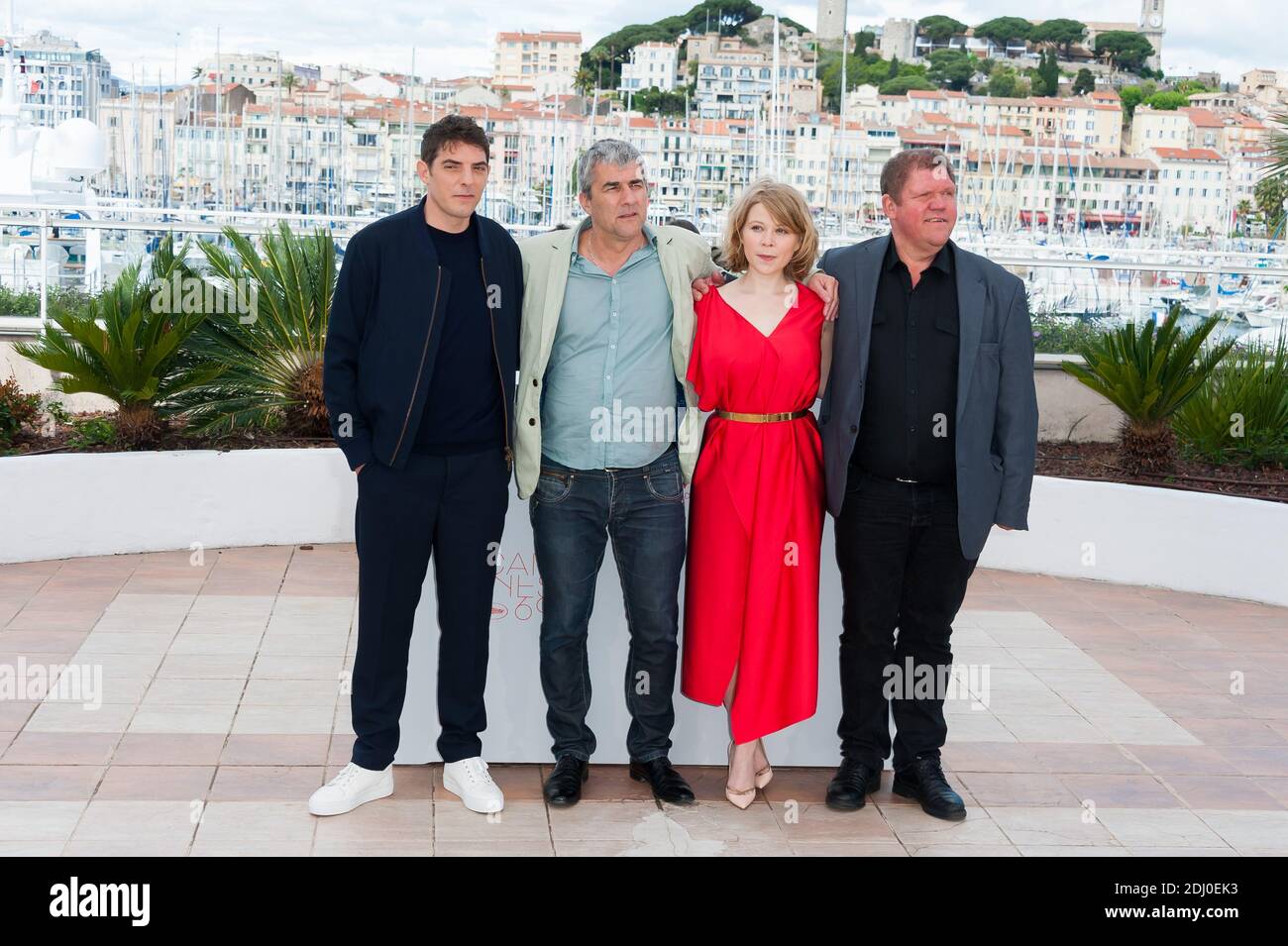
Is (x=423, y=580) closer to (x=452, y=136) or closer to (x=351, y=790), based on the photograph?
(x=351, y=790)

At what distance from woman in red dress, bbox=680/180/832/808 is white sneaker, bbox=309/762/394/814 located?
930 mm

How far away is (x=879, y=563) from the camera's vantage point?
390 centimetres

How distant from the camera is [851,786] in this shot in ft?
13.3

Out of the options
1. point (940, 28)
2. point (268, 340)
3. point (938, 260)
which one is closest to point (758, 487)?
point (938, 260)

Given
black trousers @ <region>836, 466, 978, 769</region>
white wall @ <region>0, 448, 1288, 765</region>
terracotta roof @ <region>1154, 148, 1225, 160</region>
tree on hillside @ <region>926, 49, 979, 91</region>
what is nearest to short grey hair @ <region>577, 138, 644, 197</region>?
black trousers @ <region>836, 466, 978, 769</region>

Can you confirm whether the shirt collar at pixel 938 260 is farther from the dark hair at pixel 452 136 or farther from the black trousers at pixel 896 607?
the dark hair at pixel 452 136

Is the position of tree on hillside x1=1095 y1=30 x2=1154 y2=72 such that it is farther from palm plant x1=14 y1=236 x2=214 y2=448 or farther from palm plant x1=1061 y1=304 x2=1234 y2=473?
palm plant x1=14 y1=236 x2=214 y2=448

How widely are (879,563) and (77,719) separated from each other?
8.83ft

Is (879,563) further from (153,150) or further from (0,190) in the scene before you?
(153,150)

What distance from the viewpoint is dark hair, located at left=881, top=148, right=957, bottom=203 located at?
147 inches

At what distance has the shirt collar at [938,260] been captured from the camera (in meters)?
3.85

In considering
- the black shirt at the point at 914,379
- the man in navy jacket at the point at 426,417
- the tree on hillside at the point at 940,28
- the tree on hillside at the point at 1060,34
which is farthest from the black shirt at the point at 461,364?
the tree on hillside at the point at 940,28

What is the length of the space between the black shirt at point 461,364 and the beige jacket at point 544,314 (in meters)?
0.10

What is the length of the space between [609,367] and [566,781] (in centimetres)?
122
